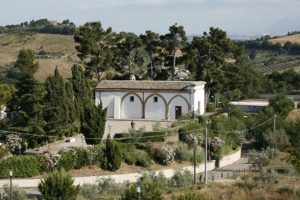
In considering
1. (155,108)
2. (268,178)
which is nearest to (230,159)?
(155,108)

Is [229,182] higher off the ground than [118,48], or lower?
lower

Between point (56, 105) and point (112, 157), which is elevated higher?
point (56, 105)

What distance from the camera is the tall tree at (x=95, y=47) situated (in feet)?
197

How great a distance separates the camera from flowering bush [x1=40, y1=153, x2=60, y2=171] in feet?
122

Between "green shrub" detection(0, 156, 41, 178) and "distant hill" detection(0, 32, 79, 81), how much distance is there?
6410 centimetres

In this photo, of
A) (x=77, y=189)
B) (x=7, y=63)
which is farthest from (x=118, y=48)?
(x=7, y=63)

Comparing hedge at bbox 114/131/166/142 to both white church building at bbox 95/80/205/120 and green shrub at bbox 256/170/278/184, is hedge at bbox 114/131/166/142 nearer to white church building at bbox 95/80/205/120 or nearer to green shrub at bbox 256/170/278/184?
white church building at bbox 95/80/205/120

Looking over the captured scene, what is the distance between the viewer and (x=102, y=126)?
43.6 m

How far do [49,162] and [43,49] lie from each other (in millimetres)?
95967

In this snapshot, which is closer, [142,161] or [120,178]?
[120,178]

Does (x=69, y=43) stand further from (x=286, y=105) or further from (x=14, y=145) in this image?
(x=14, y=145)

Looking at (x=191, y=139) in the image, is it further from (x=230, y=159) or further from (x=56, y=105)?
(x=56, y=105)

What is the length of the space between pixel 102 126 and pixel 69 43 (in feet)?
308

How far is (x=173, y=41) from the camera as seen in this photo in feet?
203
